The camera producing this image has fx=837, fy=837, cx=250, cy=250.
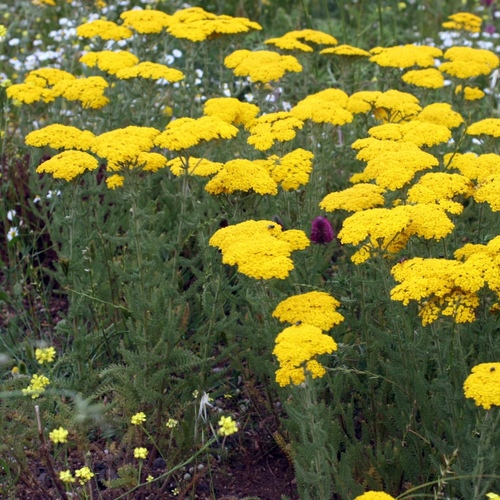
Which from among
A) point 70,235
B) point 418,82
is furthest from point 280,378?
point 418,82

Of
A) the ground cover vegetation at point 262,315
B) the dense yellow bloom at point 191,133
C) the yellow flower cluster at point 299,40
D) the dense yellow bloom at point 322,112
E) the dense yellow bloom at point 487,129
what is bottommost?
the ground cover vegetation at point 262,315

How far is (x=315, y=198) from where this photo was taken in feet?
13.3

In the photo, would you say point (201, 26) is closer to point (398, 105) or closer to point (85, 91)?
point (85, 91)

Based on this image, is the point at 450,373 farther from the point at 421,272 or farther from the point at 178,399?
the point at 178,399

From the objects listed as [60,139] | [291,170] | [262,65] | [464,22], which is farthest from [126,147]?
[464,22]

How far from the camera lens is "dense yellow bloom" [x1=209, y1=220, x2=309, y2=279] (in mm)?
2613

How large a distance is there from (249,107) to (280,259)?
1.61 metres

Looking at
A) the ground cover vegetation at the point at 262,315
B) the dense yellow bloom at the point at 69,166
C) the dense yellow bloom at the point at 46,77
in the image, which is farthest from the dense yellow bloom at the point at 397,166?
the dense yellow bloom at the point at 46,77

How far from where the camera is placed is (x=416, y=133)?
3.77m

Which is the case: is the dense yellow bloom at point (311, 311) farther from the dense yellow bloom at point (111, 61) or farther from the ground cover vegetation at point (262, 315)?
the dense yellow bloom at point (111, 61)

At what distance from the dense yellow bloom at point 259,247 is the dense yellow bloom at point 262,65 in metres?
1.57

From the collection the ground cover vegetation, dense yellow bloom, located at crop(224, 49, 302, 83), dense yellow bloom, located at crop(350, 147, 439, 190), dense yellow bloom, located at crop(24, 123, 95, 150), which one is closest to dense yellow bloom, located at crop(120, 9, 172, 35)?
the ground cover vegetation

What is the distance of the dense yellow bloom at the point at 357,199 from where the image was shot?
10.3 ft

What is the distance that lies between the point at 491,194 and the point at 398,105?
1279 mm
